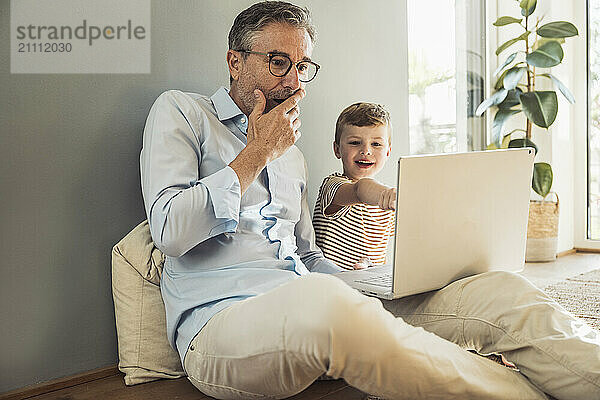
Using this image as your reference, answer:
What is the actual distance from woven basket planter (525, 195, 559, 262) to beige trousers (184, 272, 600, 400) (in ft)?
7.83

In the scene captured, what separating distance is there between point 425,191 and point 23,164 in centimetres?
94

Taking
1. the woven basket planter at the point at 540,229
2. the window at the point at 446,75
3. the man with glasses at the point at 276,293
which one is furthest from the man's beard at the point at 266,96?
the woven basket planter at the point at 540,229

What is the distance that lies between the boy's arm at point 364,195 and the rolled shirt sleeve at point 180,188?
0.48m

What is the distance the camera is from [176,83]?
183 centimetres

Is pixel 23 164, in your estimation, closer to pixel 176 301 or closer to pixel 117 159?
pixel 117 159

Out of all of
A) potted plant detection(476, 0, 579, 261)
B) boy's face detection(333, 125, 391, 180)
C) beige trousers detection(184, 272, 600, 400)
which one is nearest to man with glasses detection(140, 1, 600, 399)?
beige trousers detection(184, 272, 600, 400)

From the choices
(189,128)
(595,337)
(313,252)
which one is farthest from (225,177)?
(595,337)

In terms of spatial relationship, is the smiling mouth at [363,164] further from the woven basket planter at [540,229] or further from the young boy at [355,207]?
the woven basket planter at [540,229]

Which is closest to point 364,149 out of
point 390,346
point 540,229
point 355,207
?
point 355,207

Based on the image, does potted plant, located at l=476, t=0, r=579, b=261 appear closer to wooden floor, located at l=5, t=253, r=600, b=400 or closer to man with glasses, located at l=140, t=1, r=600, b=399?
man with glasses, located at l=140, t=1, r=600, b=399

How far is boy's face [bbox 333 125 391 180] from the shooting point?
2.08m

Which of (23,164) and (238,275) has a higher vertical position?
(23,164)

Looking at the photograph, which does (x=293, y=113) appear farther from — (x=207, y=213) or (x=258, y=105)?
(x=207, y=213)

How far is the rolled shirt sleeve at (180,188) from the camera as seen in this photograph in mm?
1343
